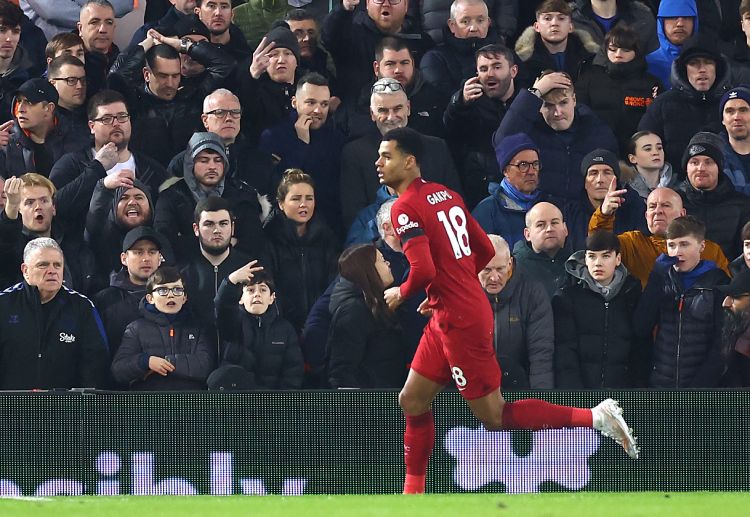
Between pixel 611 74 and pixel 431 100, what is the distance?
51.9 inches

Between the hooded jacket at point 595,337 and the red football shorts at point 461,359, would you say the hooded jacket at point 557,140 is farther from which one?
the red football shorts at point 461,359

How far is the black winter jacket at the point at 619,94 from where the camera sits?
10.8 meters

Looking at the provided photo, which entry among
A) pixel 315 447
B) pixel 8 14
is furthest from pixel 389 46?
pixel 315 447

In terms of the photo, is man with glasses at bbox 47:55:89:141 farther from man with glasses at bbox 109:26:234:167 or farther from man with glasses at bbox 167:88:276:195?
man with glasses at bbox 167:88:276:195

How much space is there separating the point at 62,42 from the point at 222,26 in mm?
1110

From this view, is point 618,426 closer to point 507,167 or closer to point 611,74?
point 507,167

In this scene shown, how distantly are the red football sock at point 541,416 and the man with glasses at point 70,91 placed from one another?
13.3 feet

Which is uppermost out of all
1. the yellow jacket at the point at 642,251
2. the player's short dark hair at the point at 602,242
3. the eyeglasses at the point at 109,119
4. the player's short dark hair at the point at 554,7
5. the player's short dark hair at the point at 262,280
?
the player's short dark hair at the point at 554,7

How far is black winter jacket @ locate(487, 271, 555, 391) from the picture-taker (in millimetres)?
8867

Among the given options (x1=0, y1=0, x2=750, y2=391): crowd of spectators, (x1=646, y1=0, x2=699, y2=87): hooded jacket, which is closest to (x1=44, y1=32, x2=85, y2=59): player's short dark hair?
(x1=0, y1=0, x2=750, y2=391): crowd of spectators

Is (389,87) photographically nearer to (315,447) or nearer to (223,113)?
(223,113)

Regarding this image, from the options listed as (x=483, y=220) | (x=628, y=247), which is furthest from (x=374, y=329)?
(x=628, y=247)

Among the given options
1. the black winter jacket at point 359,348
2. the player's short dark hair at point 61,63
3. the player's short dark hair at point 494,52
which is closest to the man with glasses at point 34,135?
the player's short dark hair at point 61,63

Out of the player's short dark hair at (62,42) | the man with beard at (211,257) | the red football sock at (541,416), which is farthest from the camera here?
the player's short dark hair at (62,42)
